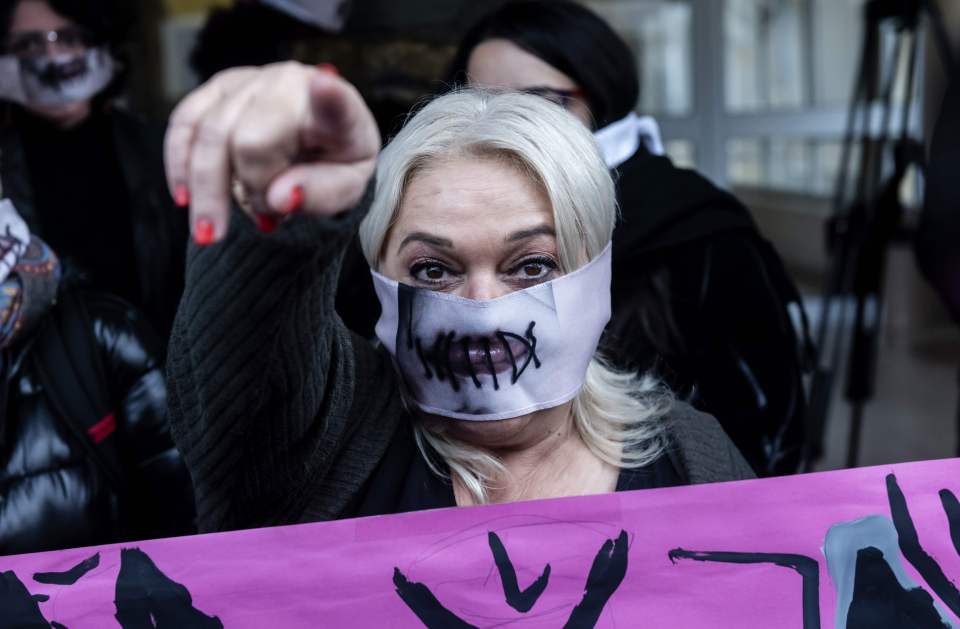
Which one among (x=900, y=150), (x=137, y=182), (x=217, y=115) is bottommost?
(x=900, y=150)

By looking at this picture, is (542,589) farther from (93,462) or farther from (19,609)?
(93,462)

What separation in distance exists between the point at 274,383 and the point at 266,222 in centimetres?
26

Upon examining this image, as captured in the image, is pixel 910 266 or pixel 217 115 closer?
pixel 217 115

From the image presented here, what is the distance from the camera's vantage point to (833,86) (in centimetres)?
489

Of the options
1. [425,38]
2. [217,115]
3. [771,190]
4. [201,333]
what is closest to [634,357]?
[201,333]

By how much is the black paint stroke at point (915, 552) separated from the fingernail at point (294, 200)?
0.68 meters

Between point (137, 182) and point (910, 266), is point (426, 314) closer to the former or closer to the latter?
point (137, 182)

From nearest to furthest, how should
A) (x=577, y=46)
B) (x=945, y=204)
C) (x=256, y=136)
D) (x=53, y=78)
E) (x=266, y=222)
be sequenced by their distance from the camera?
1. (x=256, y=136)
2. (x=266, y=222)
3. (x=945, y=204)
4. (x=577, y=46)
5. (x=53, y=78)

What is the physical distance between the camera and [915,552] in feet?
3.49

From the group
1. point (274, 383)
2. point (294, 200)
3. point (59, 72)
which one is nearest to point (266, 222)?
point (294, 200)

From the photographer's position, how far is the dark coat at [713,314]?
6.36ft

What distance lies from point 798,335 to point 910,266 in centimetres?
450

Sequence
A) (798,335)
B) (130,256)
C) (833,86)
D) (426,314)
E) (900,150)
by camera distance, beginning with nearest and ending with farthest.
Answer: (426,314), (798,335), (130,256), (900,150), (833,86)

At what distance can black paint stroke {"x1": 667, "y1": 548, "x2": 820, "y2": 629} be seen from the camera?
1031 mm
